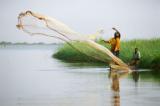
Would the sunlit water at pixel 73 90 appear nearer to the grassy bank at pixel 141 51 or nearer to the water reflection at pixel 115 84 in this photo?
the water reflection at pixel 115 84

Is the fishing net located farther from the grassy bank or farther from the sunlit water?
the grassy bank

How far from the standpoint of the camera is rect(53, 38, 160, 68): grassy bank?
13645 millimetres

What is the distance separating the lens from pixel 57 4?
14.8 m

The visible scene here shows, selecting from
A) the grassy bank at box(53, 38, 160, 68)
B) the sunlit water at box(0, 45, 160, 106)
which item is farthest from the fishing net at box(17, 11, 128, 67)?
the grassy bank at box(53, 38, 160, 68)

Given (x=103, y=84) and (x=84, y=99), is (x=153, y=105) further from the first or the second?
(x=103, y=84)

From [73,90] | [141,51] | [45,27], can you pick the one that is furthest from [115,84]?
[141,51]

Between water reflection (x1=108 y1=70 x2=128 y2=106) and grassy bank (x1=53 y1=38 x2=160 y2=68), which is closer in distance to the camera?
water reflection (x1=108 y1=70 x2=128 y2=106)

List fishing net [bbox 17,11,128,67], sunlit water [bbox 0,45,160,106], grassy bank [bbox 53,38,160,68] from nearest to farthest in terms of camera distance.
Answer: sunlit water [bbox 0,45,160,106] < fishing net [bbox 17,11,128,67] < grassy bank [bbox 53,38,160,68]

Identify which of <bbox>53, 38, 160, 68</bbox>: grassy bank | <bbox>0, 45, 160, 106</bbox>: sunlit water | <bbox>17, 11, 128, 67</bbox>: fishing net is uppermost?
<bbox>17, 11, 128, 67</bbox>: fishing net

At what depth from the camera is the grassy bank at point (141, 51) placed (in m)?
13.6

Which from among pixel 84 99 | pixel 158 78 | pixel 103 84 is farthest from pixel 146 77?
pixel 84 99

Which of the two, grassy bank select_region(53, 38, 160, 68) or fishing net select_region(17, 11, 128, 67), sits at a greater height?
fishing net select_region(17, 11, 128, 67)

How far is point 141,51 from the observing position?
14.6m

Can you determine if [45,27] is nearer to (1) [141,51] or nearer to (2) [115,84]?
(2) [115,84]
